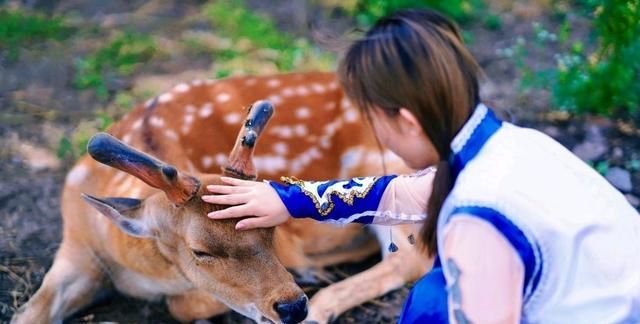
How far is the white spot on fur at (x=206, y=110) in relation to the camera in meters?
4.19

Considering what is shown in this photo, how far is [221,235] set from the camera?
9.81 ft

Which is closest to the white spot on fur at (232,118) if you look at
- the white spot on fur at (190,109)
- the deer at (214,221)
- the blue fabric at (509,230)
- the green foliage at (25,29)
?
the deer at (214,221)

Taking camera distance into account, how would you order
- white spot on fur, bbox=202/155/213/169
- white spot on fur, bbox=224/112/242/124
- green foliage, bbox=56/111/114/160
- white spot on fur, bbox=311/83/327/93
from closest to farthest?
1. white spot on fur, bbox=202/155/213/169
2. white spot on fur, bbox=224/112/242/124
3. white spot on fur, bbox=311/83/327/93
4. green foliage, bbox=56/111/114/160

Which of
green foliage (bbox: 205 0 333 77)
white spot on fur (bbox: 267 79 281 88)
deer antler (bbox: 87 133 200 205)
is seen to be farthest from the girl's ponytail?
green foliage (bbox: 205 0 333 77)

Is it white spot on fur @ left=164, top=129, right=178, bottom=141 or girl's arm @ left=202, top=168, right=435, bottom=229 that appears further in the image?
white spot on fur @ left=164, top=129, right=178, bottom=141

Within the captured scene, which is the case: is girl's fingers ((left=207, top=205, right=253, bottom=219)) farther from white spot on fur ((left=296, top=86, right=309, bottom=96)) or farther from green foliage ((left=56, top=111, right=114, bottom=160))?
green foliage ((left=56, top=111, right=114, bottom=160))

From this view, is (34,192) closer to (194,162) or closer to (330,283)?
(194,162)

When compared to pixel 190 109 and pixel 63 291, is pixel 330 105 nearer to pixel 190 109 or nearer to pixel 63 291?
pixel 190 109

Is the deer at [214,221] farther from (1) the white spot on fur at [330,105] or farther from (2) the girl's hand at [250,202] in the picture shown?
(2) the girl's hand at [250,202]

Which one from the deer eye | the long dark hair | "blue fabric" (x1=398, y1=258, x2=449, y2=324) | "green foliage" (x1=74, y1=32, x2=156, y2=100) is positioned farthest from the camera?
"green foliage" (x1=74, y1=32, x2=156, y2=100)

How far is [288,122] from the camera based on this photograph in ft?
14.0

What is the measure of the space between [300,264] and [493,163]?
202cm

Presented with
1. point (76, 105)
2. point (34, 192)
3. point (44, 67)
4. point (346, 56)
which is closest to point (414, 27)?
point (346, 56)

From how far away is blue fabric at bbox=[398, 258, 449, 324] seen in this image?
262 centimetres
